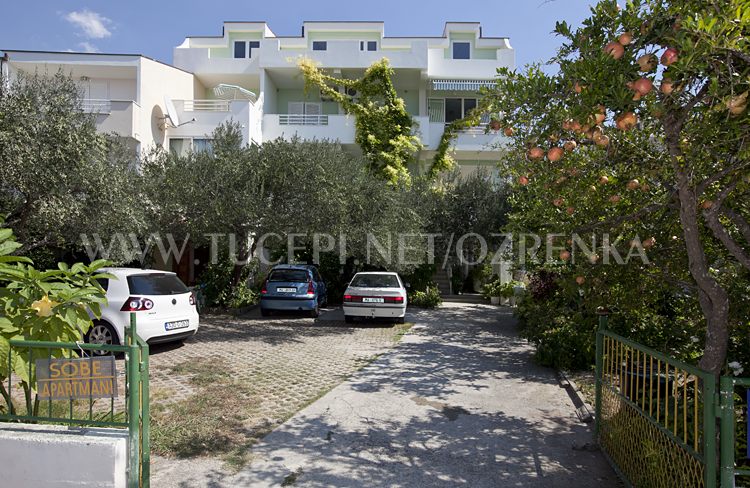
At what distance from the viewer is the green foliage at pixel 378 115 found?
21031 mm

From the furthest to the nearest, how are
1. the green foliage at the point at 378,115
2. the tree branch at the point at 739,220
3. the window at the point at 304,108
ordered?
the window at the point at 304,108 < the green foliage at the point at 378,115 < the tree branch at the point at 739,220

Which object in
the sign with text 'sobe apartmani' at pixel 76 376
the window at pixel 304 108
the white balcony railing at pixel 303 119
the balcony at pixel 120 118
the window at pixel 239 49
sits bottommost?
the sign with text 'sobe apartmani' at pixel 76 376

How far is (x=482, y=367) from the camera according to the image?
897cm

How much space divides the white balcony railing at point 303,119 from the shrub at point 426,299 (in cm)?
884

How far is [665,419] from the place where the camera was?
11.4 ft

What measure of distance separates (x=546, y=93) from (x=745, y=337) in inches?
139

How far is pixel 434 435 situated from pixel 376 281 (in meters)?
8.75

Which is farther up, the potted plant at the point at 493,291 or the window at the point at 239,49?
the window at the point at 239,49

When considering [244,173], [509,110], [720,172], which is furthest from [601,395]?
[244,173]

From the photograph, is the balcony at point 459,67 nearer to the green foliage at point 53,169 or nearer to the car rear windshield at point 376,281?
the car rear windshield at point 376,281

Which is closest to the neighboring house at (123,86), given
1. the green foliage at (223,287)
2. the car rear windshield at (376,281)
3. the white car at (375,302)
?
the green foliage at (223,287)

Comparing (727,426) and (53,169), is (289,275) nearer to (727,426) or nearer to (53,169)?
(53,169)

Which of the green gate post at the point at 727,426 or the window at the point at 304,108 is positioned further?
the window at the point at 304,108

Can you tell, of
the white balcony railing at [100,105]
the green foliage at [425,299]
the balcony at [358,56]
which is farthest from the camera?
the balcony at [358,56]
